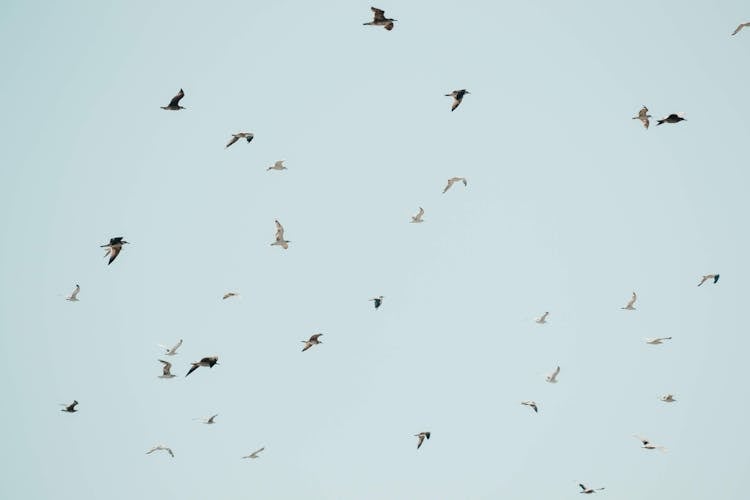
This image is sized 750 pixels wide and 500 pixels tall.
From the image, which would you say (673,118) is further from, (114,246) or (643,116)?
(114,246)

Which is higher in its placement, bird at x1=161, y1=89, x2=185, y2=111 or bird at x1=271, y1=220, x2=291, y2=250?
bird at x1=161, y1=89, x2=185, y2=111

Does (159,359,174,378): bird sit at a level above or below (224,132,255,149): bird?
below

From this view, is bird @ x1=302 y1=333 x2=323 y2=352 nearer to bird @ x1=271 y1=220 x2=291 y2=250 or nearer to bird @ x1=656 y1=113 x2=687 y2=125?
bird @ x1=271 y1=220 x2=291 y2=250

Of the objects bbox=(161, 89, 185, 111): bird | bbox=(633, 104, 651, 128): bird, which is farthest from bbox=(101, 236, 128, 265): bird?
bbox=(633, 104, 651, 128): bird

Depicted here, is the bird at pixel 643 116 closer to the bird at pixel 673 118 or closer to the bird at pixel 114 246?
the bird at pixel 673 118

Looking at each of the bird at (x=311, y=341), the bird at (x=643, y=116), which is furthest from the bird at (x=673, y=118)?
the bird at (x=311, y=341)

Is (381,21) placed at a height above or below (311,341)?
above

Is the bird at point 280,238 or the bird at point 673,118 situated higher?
the bird at point 673,118

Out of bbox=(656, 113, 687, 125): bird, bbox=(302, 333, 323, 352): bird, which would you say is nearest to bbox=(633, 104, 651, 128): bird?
bbox=(656, 113, 687, 125): bird

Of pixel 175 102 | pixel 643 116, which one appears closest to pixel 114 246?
pixel 175 102

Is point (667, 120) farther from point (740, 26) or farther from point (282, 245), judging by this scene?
point (282, 245)

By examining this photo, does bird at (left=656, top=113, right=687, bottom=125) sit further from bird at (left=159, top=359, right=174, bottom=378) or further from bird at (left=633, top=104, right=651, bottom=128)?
bird at (left=159, top=359, right=174, bottom=378)

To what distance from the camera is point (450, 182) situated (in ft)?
298

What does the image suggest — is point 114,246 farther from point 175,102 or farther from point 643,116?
point 643,116
